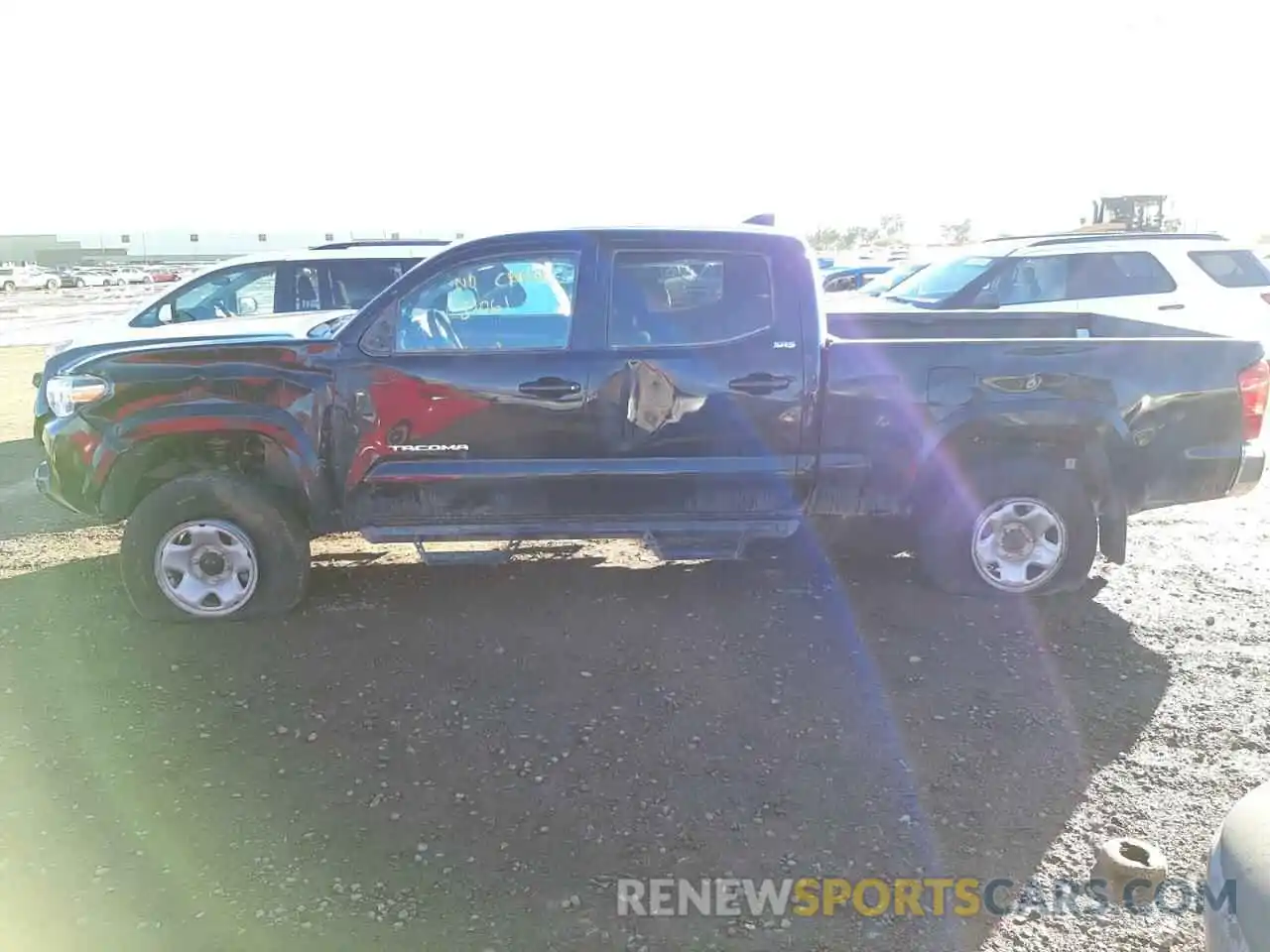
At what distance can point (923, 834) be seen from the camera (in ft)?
10.2

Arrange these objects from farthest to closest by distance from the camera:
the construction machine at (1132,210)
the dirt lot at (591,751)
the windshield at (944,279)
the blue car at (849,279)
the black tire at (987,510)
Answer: the construction machine at (1132,210), the blue car at (849,279), the windshield at (944,279), the black tire at (987,510), the dirt lot at (591,751)

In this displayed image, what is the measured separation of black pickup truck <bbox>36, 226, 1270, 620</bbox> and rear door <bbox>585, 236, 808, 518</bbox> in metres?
0.01

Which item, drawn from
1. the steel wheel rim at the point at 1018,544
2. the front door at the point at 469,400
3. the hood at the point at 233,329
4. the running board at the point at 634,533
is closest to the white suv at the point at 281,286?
the hood at the point at 233,329

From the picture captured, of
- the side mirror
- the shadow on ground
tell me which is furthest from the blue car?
the shadow on ground

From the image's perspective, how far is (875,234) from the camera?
89688 millimetres

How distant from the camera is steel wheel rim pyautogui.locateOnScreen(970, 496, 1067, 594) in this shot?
16.1 ft

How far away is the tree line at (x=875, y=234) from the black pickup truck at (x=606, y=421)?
251 ft

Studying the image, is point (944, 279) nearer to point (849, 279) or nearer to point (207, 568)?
point (207, 568)

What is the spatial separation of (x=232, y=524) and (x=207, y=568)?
277 mm

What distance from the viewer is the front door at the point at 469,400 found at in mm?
4648

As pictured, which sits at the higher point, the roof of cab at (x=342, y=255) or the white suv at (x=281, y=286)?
the roof of cab at (x=342, y=255)

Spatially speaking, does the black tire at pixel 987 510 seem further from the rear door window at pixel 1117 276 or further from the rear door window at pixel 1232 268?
the rear door window at pixel 1232 268

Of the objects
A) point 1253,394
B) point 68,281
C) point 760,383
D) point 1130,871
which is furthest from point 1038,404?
point 68,281

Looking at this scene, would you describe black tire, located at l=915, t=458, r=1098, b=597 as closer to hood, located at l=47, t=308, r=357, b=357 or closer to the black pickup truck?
the black pickup truck
